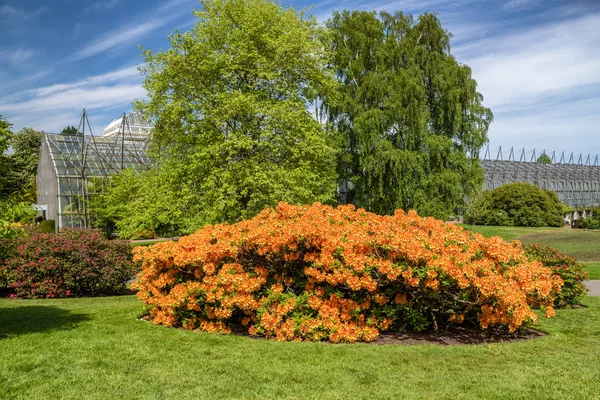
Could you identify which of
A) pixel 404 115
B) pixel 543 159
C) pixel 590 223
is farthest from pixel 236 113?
pixel 543 159

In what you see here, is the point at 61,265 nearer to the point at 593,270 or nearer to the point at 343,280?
the point at 343,280

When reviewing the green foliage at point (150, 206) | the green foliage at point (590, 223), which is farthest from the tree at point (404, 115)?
the green foliage at point (590, 223)

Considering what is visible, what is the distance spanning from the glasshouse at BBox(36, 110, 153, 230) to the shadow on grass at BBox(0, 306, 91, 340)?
2396 cm

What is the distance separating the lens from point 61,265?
11.9 m

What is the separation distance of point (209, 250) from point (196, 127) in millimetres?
10840

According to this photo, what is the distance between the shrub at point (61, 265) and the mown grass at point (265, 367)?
4.15 meters

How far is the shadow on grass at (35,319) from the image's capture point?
7520mm

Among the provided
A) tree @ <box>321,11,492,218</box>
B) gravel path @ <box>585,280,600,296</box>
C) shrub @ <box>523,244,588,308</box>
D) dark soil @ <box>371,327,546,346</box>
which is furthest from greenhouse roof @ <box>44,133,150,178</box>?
dark soil @ <box>371,327,546,346</box>

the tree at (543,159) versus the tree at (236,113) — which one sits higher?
the tree at (543,159)

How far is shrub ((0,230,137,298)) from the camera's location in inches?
463

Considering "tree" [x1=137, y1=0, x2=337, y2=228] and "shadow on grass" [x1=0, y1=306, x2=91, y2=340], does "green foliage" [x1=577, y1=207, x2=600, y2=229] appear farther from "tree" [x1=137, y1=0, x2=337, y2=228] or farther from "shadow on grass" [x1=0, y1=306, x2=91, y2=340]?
"shadow on grass" [x1=0, y1=306, x2=91, y2=340]

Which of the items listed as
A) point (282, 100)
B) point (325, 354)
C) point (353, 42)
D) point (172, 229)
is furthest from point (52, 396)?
point (172, 229)

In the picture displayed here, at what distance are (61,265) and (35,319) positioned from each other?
372 centimetres

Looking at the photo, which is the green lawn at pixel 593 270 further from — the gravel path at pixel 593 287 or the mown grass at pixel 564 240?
the mown grass at pixel 564 240
